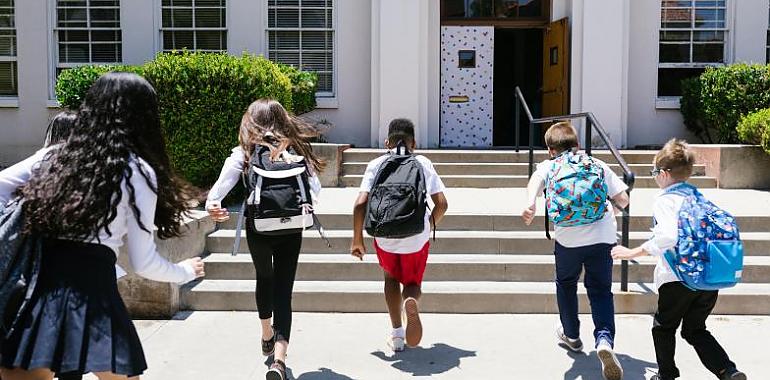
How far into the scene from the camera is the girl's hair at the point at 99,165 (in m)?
2.76

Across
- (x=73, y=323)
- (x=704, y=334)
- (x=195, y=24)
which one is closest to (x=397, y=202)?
(x=704, y=334)

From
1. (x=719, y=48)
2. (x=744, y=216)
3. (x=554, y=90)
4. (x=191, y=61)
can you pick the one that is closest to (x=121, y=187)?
(x=191, y=61)

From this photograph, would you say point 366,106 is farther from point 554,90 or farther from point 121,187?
point 121,187

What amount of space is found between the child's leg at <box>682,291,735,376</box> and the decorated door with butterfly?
889cm

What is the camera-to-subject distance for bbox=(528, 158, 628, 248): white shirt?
489 centimetres

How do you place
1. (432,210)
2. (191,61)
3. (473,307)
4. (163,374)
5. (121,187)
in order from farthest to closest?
(191,61), (473,307), (432,210), (163,374), (121,187)

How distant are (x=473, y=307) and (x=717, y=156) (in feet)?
18.0

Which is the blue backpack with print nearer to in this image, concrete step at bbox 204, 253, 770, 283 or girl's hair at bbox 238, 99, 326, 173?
girl's hair at bbox 238, 99, 326, 173

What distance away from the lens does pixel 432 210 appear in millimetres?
5250

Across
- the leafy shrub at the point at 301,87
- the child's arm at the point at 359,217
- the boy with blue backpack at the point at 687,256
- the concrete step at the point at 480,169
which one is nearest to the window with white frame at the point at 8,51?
the leafy shrub at the point at 301,87

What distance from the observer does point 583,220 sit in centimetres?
479

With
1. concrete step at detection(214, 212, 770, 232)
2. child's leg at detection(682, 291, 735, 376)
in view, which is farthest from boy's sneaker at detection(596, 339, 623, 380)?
concrete step at detection(214, 212, 770, 232)

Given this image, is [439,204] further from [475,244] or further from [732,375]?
[475,244]

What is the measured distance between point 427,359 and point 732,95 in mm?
7918
